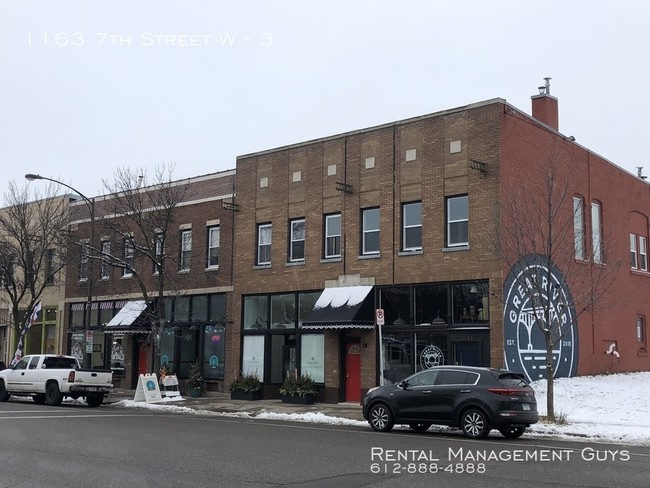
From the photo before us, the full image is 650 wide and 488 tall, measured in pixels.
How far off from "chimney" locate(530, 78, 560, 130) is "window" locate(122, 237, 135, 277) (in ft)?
52.4

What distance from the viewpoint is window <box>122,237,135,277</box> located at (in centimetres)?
2850

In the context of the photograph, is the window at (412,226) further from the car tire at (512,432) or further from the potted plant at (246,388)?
the car tire at (512,432)

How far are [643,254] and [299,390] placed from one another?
16624mm

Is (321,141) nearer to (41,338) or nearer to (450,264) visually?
(450,264)

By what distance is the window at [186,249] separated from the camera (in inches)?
1284

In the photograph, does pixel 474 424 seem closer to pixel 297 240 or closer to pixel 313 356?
pixel 313 356

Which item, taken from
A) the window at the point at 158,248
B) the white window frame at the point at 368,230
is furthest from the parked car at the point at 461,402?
the window at the point at 158,248

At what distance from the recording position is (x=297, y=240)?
28766 millimetres

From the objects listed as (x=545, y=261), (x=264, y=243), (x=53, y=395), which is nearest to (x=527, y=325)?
(x=545, y=261)

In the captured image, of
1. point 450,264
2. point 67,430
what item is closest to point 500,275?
point 450,264

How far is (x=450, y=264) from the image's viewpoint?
949 inches

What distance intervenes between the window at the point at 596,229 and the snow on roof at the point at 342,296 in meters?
9.05

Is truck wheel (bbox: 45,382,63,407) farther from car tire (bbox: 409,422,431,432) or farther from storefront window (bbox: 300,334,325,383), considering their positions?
car tire (bbox: 409,422,431,432)

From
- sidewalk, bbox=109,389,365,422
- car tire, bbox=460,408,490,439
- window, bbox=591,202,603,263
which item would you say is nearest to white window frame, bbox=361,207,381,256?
sidewalk, bbox=109,389,365,422
